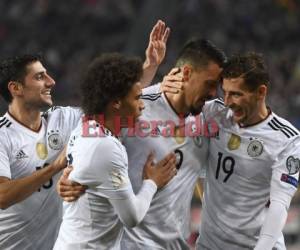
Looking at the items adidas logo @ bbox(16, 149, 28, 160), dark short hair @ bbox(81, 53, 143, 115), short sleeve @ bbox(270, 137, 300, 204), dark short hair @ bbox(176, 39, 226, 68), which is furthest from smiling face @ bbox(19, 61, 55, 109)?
short sleeve @ bbox(270, 137, 300, 204)

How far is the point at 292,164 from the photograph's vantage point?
5.28 metres

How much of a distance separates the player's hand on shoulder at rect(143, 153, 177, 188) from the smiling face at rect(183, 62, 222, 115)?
398mm

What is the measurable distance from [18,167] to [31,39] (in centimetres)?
1118

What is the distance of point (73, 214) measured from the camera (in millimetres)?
4770

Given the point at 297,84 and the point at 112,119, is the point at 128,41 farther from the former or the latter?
the point at 112,119

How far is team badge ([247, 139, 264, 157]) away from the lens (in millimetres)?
5410

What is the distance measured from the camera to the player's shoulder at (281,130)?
5355mm

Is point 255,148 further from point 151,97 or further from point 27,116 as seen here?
point 27,116

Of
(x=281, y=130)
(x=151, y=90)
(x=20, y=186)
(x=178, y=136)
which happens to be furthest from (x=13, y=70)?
(x=281, y=130)

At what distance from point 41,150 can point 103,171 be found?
53.6 inches

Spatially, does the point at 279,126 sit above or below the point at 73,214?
above

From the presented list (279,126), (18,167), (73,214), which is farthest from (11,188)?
(279,126)

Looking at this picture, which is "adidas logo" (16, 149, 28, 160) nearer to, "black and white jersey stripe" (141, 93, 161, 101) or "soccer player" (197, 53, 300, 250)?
"black and white jersey stripe" (141, 93, 161, 101)

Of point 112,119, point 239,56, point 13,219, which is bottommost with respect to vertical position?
point 13,219
